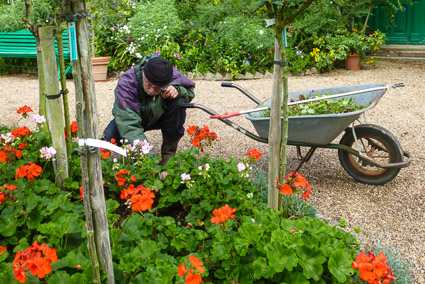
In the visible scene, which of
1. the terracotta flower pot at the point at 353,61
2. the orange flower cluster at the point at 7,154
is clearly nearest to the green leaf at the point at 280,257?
the orange flower cluster at the point at 7,154

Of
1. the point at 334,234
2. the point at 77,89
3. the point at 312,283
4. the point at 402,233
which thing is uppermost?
the point at 77,89

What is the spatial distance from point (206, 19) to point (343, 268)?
23.3 ft

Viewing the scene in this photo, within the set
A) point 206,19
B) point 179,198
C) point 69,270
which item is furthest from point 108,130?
point 206,19

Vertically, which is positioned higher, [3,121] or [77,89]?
[77,89]

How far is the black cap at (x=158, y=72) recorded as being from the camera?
3020 millimetres

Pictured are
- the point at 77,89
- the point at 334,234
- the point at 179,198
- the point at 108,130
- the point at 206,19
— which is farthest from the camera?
the point at 206,19

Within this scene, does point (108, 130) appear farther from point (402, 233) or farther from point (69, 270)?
point (402, 233)

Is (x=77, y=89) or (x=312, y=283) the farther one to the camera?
(x=312, y=283)

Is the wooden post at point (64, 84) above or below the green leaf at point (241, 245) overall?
above

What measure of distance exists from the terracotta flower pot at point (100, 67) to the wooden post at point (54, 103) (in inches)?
192

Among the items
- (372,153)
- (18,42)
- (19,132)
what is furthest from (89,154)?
(18,42)

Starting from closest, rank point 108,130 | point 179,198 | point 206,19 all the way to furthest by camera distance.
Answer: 1. point 179,198
2. point 108,130
3. point 206,19

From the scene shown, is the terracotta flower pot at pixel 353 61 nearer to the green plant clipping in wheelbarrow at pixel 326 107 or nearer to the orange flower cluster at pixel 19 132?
the green plant clipping in wheelbarrow at pixel 326 107

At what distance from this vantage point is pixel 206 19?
8133 mm
